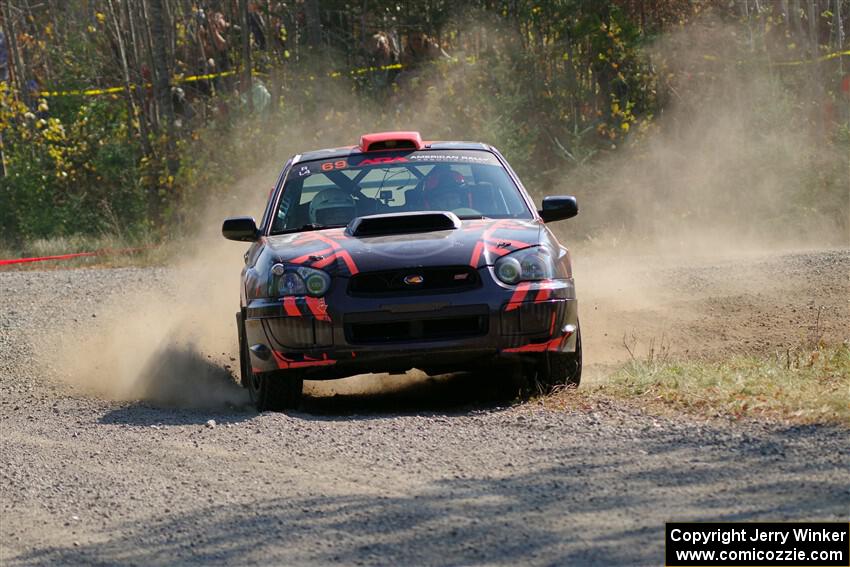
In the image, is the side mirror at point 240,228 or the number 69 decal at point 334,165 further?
the number 69 decal at point 334,165

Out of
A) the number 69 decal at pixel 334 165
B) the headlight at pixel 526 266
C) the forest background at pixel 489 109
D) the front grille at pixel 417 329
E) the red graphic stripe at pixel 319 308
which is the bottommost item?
the forest background at pixel 489 109

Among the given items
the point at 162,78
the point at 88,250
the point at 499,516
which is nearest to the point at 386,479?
the point at 499,516

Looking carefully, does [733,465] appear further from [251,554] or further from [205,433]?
[205,433]

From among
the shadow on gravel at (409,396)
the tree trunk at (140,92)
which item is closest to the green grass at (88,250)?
the tree trunk at (140,92)

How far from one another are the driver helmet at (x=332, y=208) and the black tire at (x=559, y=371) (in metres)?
1.74

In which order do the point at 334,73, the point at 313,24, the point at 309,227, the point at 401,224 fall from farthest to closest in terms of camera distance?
1. the point at 334,73
2. the point at 313,24
3. the point at 309,227
4. the point at 401,224

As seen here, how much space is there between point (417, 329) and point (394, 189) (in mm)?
1776

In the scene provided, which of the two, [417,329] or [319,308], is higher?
[319,308]

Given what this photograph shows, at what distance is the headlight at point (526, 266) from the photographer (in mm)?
7910

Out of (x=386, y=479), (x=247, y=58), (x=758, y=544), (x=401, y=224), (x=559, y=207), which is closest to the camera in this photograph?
(x=758, y=544)

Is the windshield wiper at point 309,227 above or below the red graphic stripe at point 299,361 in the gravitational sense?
above

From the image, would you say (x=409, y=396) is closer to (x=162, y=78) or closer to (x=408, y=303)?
(x=408, y=303)

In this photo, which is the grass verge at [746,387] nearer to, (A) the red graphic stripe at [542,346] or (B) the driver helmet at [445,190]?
(A) the red graphic stripe at [542,346]

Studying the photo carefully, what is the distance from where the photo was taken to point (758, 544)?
15.3 ft
